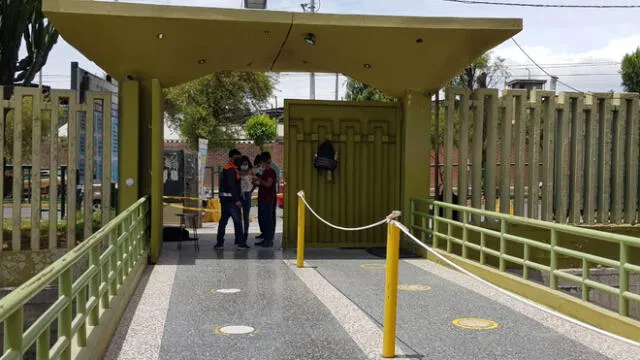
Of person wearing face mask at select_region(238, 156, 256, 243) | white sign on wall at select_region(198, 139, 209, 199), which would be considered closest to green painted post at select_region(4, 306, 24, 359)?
person wearing face mask at select_region(238, 156, 256, 243)

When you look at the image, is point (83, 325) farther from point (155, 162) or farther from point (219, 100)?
point (219, 100)

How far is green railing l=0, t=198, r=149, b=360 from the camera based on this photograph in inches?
118

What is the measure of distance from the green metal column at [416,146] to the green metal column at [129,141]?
4.58 m

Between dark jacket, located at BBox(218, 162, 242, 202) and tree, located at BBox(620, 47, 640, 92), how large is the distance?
100.0ft

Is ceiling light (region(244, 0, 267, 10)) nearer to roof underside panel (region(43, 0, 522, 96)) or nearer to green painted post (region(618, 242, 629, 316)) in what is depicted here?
roof underside panel (region(43, 0, 522, 96))

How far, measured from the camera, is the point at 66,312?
4.22m

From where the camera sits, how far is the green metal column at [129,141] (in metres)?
10.8

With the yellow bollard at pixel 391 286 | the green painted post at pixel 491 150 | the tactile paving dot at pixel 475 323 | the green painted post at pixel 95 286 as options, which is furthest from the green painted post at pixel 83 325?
the green painted post at pixel 491 150

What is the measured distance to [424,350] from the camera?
5.71m

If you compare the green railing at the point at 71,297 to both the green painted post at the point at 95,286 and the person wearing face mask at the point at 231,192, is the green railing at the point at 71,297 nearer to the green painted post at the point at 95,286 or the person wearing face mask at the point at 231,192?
the green painted post at the point at 95,286

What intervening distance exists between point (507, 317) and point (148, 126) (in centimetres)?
688

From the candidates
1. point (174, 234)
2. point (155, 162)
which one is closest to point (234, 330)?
point (155, 162)

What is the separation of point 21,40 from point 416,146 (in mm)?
8058

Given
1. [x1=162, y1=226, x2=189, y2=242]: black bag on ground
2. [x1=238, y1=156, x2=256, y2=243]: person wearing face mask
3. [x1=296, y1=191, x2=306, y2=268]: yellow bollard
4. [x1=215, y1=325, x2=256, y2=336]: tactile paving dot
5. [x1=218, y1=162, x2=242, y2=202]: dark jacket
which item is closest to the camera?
[x1=215, y1=325, x2=256, y2=336]: tactile paving dot
